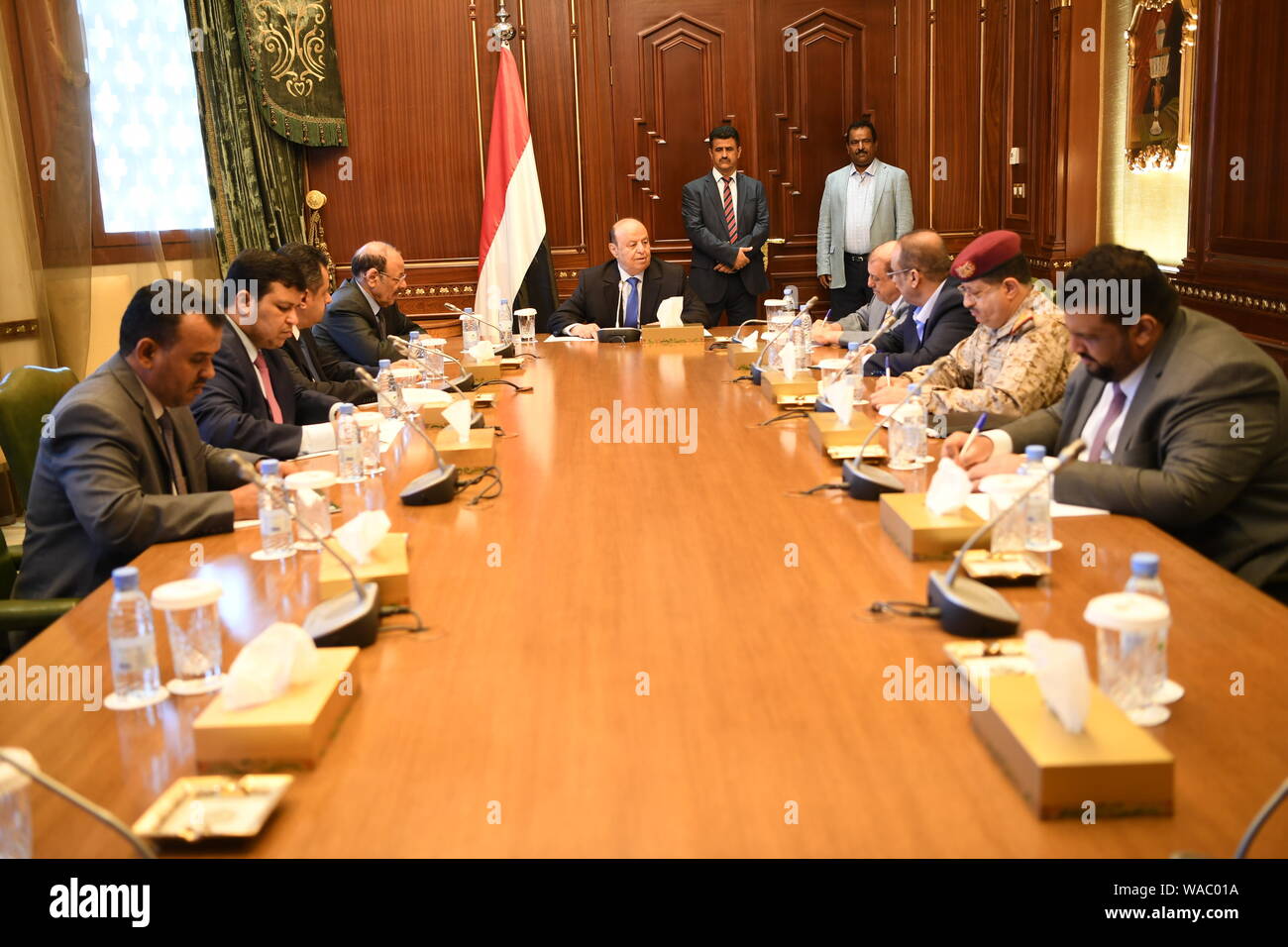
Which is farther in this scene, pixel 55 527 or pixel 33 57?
pixel 33 57

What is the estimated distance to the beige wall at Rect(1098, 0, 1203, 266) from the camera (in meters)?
5.80

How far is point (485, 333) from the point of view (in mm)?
6051

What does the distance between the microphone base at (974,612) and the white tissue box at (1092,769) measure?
422mm

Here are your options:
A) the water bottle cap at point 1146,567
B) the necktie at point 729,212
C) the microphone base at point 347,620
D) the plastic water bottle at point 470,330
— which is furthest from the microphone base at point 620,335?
the water bottle cap at point 1146,567

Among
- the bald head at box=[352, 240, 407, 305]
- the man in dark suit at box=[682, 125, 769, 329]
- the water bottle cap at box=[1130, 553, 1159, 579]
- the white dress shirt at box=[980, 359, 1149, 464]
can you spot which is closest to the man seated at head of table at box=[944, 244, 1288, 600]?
the white dress shirt at box=[980, 359, 1149, 464]

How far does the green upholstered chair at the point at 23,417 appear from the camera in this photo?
316cm

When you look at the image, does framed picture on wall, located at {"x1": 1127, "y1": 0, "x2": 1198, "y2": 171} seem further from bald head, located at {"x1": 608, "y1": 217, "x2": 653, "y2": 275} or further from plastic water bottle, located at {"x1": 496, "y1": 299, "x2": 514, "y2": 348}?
plastic water bottle, located at {"x1": 496, "y1": 299, "x2": 514, "y2": 348}

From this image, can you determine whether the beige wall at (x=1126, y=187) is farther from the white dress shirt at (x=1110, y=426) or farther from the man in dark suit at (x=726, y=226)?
the white dress shirt at (x=1110, y=426)

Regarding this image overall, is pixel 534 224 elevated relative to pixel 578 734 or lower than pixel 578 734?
elevated

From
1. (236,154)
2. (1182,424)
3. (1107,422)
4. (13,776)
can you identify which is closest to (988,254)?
(1107,422)
